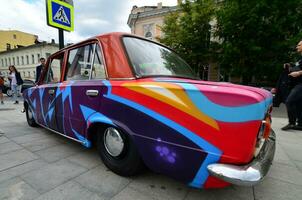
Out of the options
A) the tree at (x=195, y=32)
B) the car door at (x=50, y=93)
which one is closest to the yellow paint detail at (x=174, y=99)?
the car door at (x=50, y=93)

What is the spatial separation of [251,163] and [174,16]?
14.9 meters

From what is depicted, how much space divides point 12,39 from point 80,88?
54.2 metres

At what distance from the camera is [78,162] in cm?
232

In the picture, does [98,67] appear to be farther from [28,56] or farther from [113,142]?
[28,56]

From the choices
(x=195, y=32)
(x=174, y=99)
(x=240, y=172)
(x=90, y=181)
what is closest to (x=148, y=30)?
(x=195, y=32)

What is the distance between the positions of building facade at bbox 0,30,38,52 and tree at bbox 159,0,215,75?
43.0m

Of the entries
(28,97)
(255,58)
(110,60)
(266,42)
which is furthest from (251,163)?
(266,42)

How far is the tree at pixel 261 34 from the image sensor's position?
349 inches

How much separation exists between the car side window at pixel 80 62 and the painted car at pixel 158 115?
0.04ft

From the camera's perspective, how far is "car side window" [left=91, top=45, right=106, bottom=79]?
6.58 ft

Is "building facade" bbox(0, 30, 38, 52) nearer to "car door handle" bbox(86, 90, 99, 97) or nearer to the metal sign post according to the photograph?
the metal sign post

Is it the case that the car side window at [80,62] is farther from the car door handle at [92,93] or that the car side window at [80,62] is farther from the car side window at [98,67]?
the car door handle at [92,93]

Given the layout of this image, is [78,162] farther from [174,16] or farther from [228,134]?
[174,16]

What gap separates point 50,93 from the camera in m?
2.78
